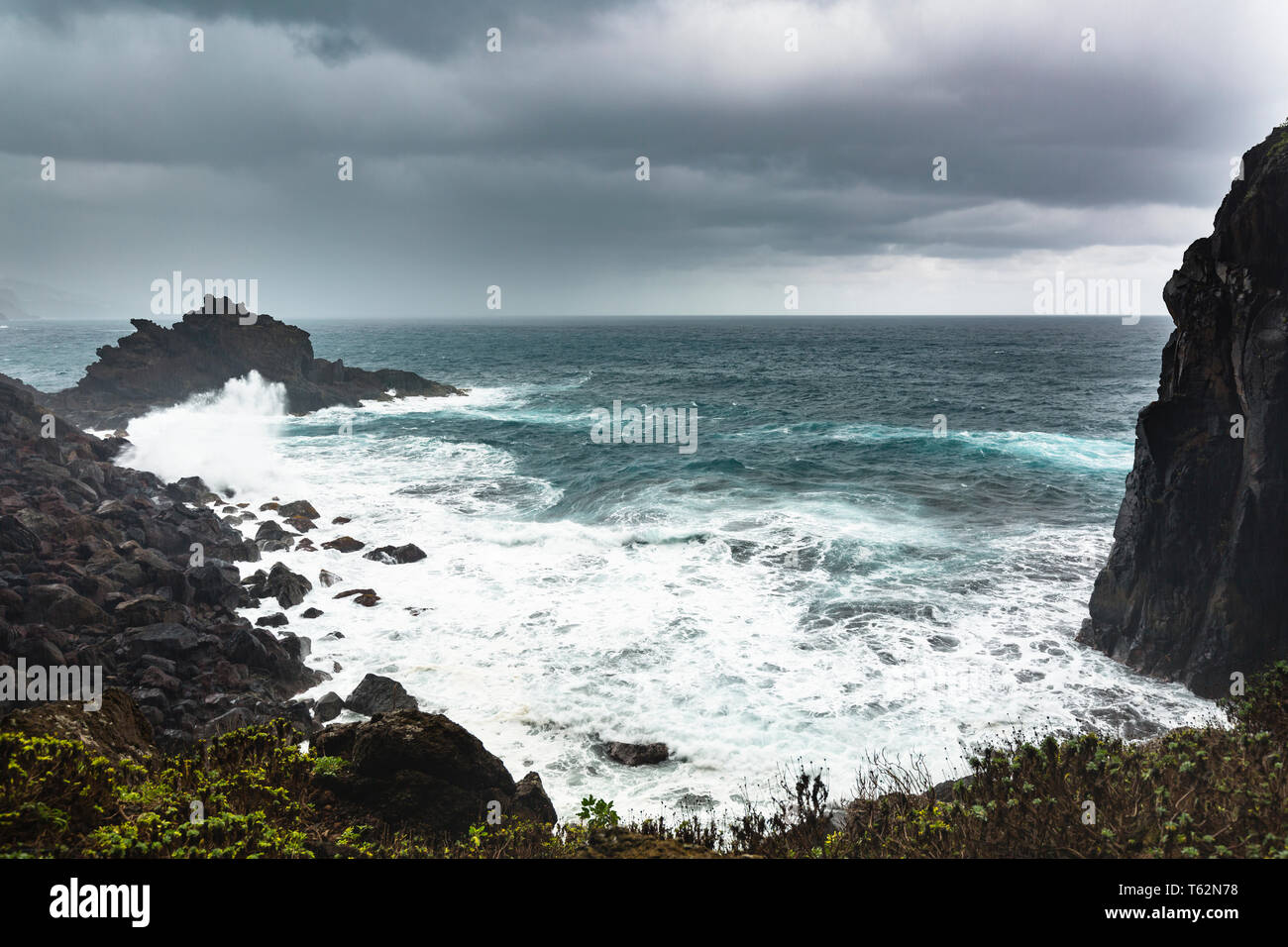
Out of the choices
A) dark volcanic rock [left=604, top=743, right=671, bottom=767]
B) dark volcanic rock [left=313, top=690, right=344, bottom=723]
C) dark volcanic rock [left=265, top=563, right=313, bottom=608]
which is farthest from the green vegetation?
dark volcanic rock [left=265, top=563, right=313, bottom=608]

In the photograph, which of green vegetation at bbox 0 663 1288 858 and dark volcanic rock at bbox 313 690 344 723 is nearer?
green vegetation at bbox 0 663 1288 858

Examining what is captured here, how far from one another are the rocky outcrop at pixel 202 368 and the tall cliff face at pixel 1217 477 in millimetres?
51827

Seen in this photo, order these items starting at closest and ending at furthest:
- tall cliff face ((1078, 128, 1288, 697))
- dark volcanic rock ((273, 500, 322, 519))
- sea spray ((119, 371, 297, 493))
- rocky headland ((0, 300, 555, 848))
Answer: rocky headland ((0, 300, 555, 848)), tall cliff face ((1078, 128, 1288, 697)), dark volcanic rock ((273, 500, 322, 519)), sea spray ((119, 371, 297, 493))

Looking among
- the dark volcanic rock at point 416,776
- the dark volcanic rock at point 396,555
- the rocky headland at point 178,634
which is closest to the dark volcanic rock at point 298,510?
the rocky headland at point 178,634

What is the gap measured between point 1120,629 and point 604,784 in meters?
12.3

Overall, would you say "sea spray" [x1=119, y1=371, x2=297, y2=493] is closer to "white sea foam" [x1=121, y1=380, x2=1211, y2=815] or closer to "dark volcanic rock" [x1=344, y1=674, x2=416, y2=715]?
"white sea foam" [x1=121, y1=380, x2=1211, y2=815]

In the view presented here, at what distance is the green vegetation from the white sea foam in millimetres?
4072

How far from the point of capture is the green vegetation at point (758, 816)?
588 centimetres

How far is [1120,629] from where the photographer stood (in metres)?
15.9

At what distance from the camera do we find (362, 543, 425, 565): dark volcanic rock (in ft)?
72.1

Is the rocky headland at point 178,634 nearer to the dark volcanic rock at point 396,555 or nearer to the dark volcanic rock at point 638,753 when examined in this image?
the dark volcanic rock at point 396,555

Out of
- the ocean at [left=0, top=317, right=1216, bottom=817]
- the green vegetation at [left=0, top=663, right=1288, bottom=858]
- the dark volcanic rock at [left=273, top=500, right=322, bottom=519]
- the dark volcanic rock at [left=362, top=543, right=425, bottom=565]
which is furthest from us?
the dark volcanic rock at [left=273, top=500, right=322, bottom=519]

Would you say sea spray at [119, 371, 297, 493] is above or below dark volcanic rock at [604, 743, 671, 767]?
above

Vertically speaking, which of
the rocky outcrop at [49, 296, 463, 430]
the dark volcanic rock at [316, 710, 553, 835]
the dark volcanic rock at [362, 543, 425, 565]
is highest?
the rocky outcrop at [49, 296, 463, 430]
